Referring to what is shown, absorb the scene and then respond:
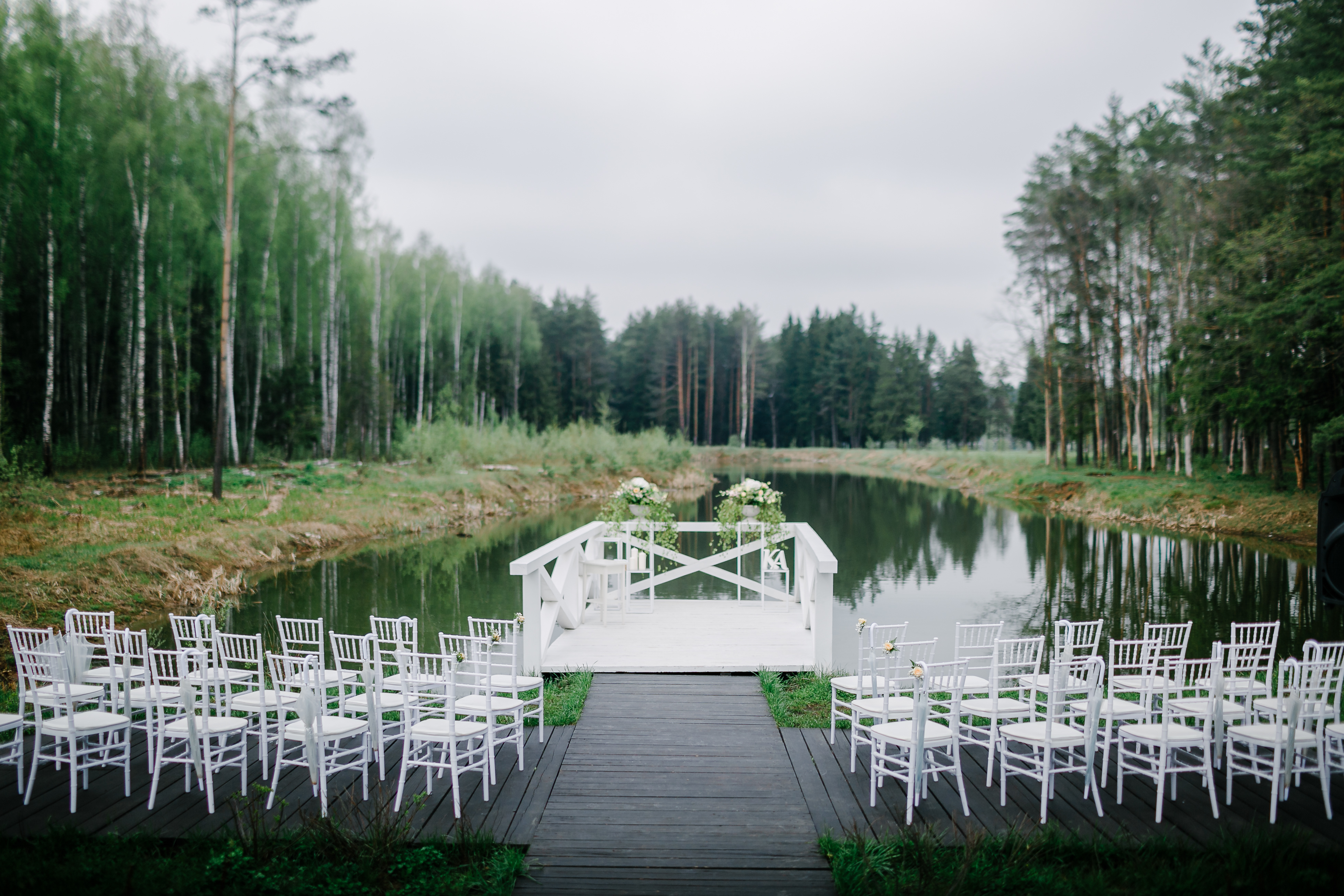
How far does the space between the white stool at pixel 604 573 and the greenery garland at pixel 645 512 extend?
0.79 metres

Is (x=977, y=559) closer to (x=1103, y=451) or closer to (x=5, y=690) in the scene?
(x=5, y=690)

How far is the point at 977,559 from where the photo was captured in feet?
57.8

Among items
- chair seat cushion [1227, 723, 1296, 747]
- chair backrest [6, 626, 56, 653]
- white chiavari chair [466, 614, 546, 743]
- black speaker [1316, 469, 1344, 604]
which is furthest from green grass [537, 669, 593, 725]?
black speaker [1316, 469, 1344, 604]

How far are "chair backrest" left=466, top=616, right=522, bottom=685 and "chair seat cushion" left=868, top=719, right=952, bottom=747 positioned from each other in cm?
218

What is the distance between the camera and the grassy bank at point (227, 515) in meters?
10.1

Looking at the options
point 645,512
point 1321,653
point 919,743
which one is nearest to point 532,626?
point 645,512

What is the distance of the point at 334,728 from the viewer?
4398 mm

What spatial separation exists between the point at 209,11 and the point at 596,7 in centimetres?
855

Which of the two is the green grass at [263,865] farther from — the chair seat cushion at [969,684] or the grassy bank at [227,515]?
the grassy bank at [227,515]

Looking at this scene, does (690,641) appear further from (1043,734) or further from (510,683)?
(1043,734)

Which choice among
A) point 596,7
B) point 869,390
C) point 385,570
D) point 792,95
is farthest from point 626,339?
point 385,570

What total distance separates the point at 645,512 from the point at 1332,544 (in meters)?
7.03

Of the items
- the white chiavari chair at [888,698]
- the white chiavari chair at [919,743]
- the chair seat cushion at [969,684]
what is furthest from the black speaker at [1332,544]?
the chair seat cushion at [969,684]

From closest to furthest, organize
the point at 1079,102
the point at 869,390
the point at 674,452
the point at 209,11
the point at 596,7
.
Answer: the point at 209,11
the point at 596,7
the point at 1079,102
the point at 674,452
the point at 869,390
